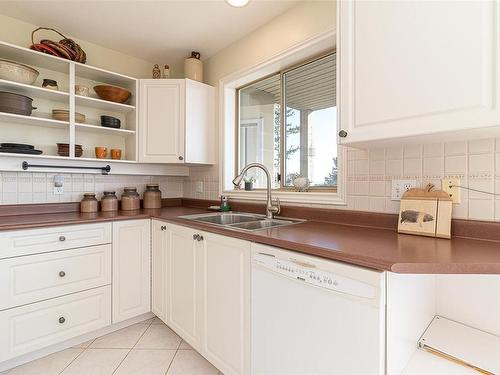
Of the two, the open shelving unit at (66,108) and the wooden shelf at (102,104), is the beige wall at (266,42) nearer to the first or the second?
the open shelving unit at (66,108)

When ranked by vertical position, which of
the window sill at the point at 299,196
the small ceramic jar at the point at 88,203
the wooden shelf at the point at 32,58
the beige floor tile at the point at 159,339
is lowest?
the beige floor tile at the point at 159,339

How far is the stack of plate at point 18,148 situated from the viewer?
186 centimetres

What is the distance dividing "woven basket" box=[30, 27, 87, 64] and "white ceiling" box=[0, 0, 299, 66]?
0.48ft

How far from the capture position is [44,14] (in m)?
2.02

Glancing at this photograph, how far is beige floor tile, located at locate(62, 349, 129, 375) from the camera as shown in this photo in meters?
1.58

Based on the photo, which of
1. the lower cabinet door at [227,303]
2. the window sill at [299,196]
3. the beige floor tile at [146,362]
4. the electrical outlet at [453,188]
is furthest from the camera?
the window sill at [299,196]

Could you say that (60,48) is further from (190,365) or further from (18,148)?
(190,365)

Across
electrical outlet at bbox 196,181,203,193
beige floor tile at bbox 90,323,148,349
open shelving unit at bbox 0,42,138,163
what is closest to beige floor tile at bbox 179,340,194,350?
beige floor tile at bbox 90,323,148,349

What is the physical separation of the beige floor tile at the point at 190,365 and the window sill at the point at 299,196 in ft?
3.85

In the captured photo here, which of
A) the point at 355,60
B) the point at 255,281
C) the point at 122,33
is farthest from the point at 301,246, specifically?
the point at 122,33

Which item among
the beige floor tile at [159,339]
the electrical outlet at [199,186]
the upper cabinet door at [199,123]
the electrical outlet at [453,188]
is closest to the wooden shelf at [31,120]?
the upper cabinet door at [199,123]

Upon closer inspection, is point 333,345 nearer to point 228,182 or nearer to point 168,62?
point 228,182

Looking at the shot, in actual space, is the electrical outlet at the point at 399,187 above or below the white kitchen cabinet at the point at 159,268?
above

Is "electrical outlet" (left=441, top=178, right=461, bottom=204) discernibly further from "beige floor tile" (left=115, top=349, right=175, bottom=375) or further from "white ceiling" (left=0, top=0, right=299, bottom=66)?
"beige floor tile" (left=115, top=349, right=175, bottom=375)
